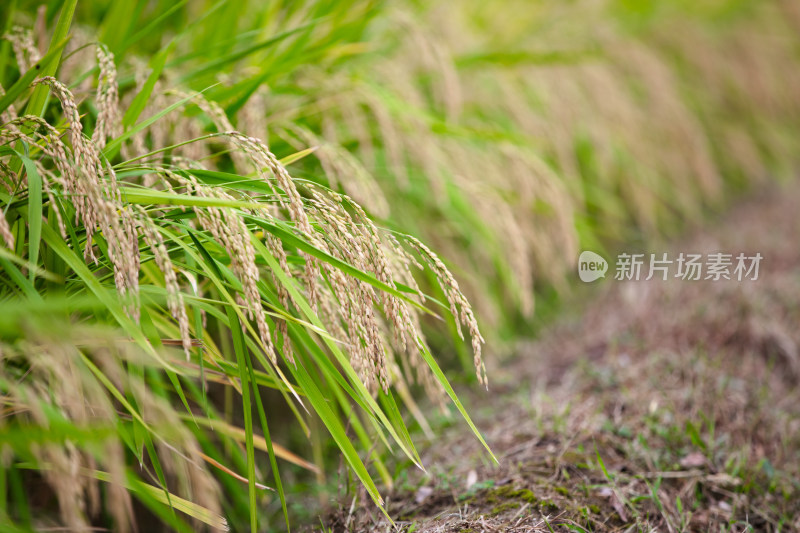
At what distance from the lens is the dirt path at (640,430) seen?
1.22 m

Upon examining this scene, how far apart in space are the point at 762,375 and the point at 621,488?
3.14 feet

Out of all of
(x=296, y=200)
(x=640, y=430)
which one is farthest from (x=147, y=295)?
(x=640, y=430)

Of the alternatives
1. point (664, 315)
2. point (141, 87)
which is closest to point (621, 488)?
point (664, 315)

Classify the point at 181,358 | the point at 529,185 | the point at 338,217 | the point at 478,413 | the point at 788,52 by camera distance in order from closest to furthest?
the point at 338,217
the point at 181,358
the point at 478,413
the point at 529,185
the point at 788,52

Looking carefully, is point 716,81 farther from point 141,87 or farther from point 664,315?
point 141,87

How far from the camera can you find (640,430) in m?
1.51

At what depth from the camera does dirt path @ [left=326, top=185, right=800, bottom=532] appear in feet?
4.01

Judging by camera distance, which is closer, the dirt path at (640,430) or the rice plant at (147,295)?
the rice plant at (147,295)

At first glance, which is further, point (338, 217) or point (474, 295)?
point (474, 295)

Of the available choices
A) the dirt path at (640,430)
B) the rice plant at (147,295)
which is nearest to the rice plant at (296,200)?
the rice plant at (147,295)

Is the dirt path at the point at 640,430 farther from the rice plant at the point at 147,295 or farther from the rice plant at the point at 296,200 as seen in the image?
the rice plant at the point at 147,295

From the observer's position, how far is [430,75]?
218 centimetres

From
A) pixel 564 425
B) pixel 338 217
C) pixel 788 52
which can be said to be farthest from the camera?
pixel 788 52

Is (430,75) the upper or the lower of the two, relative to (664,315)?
upper
